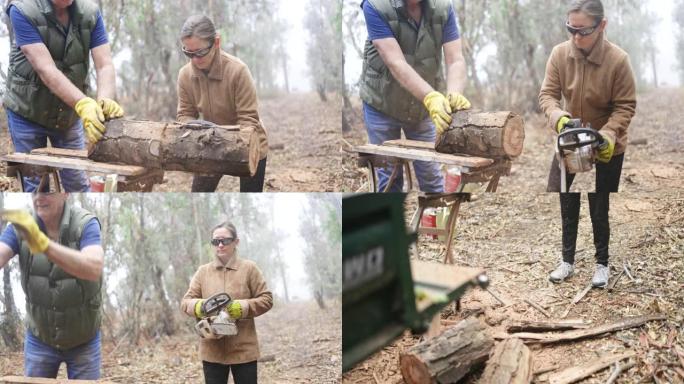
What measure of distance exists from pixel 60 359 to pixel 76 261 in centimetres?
54

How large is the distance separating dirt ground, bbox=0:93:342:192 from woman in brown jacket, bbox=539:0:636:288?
1.15 metres

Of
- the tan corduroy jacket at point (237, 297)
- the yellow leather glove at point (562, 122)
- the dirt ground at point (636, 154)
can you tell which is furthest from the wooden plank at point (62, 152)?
the yellow leather glove at point (562, 122)

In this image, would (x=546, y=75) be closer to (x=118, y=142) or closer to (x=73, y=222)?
(x=118, y=142)

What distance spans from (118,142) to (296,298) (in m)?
1.24

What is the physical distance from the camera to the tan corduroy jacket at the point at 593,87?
10.9 ft

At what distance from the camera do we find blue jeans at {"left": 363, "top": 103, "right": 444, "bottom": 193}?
3373 mm

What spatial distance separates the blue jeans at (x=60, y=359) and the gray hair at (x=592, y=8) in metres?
3.07

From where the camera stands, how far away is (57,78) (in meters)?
3.17

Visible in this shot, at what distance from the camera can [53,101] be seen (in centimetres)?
322

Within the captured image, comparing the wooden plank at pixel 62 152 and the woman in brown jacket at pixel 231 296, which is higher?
the wooden plank at pixel 62 152

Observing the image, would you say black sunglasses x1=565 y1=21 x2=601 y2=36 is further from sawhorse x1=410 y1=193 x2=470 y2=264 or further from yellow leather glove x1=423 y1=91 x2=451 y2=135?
sawhorse x1=410 y1=193 x2=470 y2=264

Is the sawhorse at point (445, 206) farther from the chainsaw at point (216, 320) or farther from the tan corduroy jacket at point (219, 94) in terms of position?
the chainsaw at point (216, 320)

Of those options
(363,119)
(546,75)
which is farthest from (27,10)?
(546,75)

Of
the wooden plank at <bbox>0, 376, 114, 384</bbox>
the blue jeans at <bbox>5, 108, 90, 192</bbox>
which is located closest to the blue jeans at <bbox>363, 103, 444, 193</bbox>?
the blue jeans at <bbox>5, 108, 90, 192</bbox>
